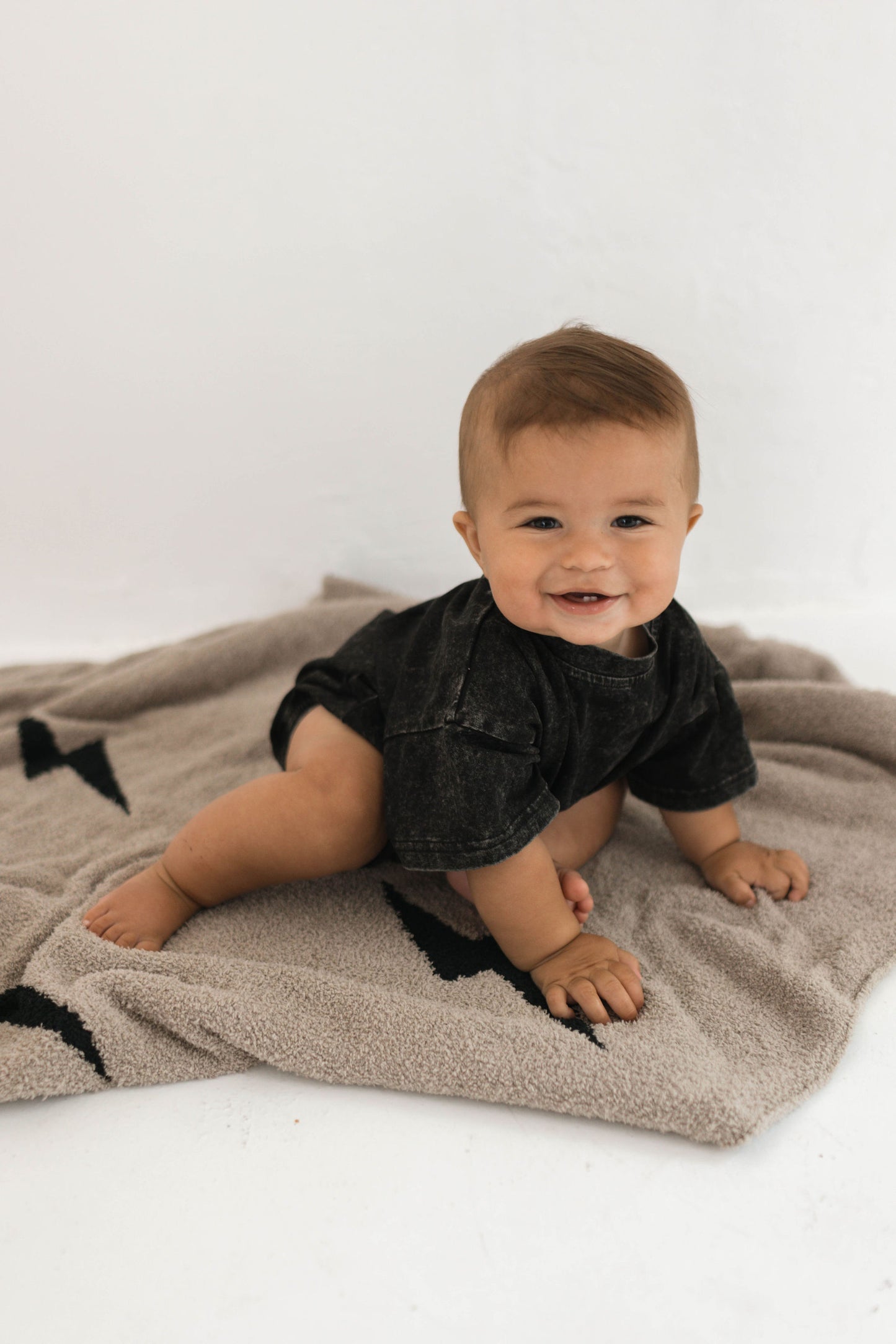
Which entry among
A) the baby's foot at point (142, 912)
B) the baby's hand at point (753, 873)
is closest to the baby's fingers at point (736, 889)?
the baby's hand at point (753, 873)

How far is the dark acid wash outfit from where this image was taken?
0.89 meters

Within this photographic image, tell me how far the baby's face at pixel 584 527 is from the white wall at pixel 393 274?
89 cm

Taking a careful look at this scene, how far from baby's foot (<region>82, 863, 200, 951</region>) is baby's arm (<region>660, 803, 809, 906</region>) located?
0.54m

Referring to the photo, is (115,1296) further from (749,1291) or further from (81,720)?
(81,720)

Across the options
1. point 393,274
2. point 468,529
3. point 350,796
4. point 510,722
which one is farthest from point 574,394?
point 393,274

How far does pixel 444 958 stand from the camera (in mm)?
968

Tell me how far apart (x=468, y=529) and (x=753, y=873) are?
1.56 feet

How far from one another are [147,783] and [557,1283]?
855mm

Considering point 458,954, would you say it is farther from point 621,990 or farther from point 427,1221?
point 427,1221

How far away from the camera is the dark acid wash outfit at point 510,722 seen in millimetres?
890

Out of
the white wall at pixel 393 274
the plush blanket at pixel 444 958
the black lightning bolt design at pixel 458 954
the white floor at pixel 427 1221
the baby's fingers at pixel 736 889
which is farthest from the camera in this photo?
the white wall at pixel 393 274

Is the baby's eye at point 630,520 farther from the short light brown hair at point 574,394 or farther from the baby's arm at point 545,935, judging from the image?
the baby's arm at point 545,935

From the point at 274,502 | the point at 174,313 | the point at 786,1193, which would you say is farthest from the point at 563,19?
the point at 786,1193

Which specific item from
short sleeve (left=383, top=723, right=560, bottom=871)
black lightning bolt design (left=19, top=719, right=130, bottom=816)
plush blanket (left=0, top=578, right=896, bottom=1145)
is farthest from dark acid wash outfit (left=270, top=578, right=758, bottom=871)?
black lightning bolt design (left=19, top=719, right=130, bottom=816)
